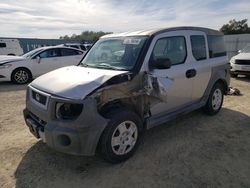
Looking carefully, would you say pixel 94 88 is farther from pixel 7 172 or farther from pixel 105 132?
pixel 7 172

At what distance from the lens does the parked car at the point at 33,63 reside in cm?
1017

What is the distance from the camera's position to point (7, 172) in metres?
3.49

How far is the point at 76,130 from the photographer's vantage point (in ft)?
10.3

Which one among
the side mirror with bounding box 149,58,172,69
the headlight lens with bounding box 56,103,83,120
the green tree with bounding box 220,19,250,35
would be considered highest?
the green tree with bounding box 220,19,250,35

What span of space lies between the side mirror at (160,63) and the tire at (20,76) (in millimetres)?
7984

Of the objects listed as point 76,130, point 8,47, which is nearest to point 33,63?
point 76,130

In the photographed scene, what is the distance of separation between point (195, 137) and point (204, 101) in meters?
→ 1.08

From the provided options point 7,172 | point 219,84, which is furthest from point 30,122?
point 219,84

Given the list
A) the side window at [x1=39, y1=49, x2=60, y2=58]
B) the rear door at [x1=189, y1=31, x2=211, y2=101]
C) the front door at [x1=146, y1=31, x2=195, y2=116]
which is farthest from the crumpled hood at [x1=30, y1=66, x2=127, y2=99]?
the side window at [x1=39, y1=49, x2=60, y2=58]

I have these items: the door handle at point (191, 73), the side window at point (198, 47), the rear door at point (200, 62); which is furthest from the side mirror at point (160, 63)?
the side window at point (198, 47)

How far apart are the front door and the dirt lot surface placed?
0.62 metres

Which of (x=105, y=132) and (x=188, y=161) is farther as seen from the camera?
(x=188, y=161)

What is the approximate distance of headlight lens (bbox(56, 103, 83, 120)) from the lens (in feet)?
10.7

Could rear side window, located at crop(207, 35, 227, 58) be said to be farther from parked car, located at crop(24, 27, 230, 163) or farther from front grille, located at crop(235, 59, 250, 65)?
front grille, located at crop(235, 59, 250, 65)
